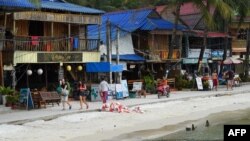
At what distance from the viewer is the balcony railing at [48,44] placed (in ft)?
93.6

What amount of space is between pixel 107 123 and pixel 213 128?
4464 mm

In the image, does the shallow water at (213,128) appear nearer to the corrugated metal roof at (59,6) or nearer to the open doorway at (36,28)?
the corrugated metal roof at (59,6)

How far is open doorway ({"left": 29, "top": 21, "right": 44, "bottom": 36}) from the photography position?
33.0 metres

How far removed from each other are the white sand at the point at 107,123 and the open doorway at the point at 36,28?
33.5 feet

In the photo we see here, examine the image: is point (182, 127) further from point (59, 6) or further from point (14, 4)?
point (59, 6)

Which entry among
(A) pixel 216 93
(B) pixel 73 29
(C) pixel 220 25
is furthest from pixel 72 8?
(C) pixel 220 25

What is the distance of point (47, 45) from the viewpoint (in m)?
30.8

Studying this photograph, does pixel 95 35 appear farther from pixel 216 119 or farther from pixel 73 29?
pixel 216 119

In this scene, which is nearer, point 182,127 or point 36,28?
point 182,127

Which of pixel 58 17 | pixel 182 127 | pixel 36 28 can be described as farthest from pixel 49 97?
pixel 36 28

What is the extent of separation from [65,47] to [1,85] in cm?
564

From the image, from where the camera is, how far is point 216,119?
2431 centimetres

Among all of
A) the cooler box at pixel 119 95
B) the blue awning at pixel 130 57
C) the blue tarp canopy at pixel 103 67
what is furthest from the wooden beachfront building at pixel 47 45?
the cooler box at pixel 119 95

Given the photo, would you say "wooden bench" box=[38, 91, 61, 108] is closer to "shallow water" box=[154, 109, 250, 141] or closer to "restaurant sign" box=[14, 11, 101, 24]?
"restaurant sign" box=[14, 11, 101, 24]
